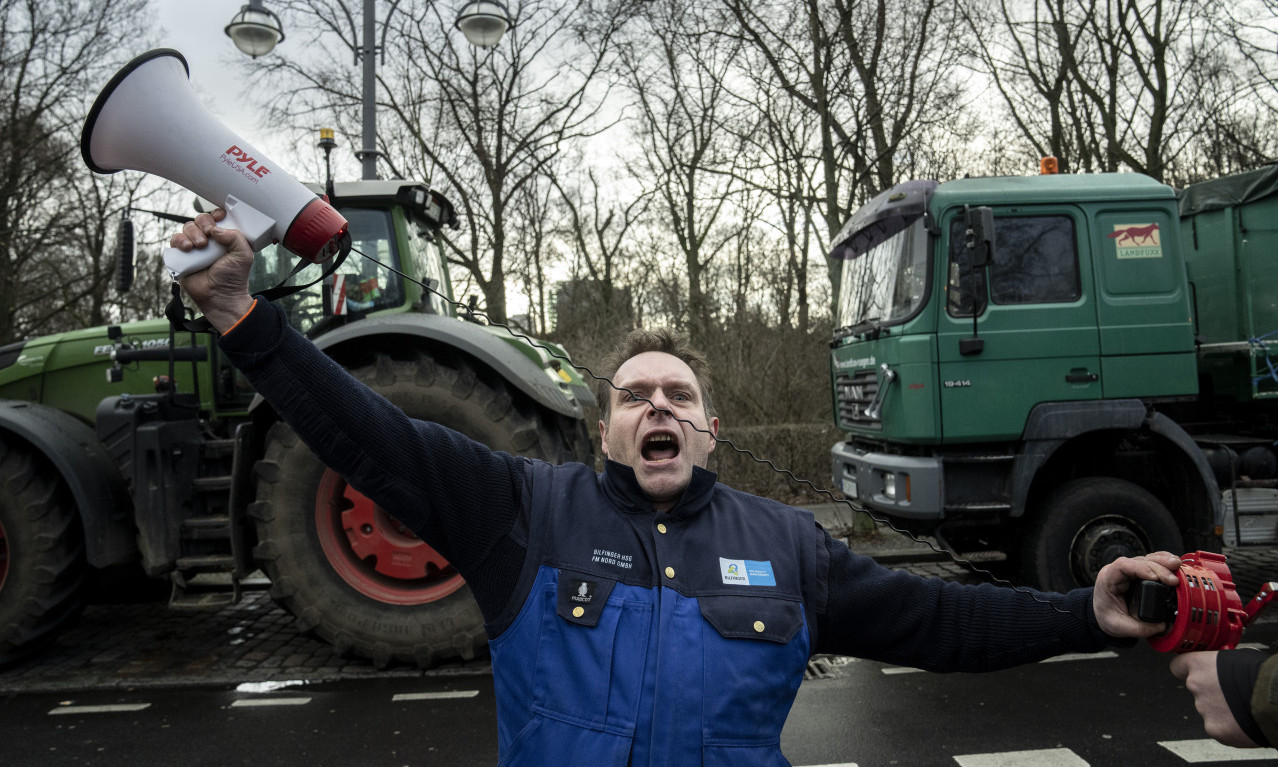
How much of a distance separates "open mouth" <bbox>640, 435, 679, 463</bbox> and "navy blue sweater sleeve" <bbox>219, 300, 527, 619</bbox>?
11.8 inches

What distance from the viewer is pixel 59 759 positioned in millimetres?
3752

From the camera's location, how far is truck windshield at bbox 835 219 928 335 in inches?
229

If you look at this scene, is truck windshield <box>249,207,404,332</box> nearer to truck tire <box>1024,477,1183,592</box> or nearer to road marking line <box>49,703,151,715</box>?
road marking line <box>49,703,151,715</box>

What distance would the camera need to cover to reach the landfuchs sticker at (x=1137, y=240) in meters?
5.68

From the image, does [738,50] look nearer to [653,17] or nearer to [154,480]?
[653,17]

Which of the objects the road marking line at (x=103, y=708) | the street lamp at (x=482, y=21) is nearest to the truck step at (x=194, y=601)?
the road marking line at (x=103, y=708)

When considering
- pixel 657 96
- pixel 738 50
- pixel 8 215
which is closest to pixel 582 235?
pixel 657 96

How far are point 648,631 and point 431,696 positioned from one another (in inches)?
124

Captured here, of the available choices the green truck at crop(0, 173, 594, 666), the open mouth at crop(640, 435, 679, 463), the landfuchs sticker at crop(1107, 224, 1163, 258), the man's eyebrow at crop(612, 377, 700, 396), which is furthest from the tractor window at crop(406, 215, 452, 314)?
the landfuchs sticker at crop(1107, 224, 1163, 258)

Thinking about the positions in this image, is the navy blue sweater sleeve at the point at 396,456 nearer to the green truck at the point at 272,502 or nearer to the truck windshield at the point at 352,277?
the green truck at the point at 272,502

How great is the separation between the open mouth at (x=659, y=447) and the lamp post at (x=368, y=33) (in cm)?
684

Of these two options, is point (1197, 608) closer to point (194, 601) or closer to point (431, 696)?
point (431, 696)

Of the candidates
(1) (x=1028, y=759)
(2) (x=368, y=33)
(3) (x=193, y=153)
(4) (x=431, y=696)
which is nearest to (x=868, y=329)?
(1) (x=1028, y=759)

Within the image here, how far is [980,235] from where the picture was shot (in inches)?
210
